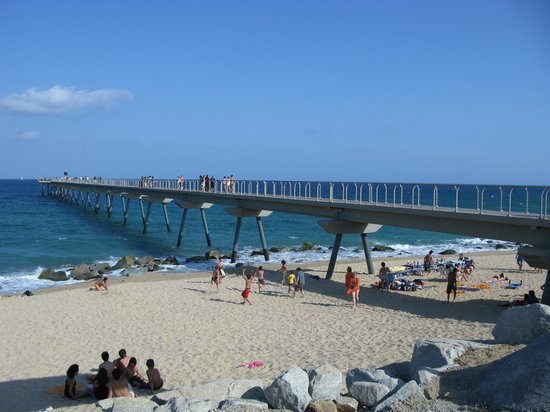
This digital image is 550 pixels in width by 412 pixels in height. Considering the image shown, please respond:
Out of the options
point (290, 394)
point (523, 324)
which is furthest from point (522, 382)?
point (290, 394)

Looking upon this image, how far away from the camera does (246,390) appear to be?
7.02 metres

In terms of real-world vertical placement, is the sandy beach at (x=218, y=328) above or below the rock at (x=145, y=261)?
above

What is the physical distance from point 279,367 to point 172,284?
10.5m

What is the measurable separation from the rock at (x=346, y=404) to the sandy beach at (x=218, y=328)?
2.83 meters

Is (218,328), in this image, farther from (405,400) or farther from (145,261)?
(145,261)

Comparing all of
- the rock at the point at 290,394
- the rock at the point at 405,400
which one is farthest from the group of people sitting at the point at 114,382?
the rock at the point at 405,400

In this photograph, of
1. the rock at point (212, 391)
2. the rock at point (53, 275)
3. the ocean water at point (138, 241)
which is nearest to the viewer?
the rock at point (212, 391)

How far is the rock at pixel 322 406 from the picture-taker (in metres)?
6.26

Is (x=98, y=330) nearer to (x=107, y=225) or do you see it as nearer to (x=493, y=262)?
(x=493, y=262)

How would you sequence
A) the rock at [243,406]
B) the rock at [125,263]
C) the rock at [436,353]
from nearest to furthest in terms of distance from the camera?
1. the rock at [243,406]
2. the rock at [436,353]
3. the rock at [125,263]

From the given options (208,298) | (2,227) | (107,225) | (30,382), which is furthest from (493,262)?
(2,227)

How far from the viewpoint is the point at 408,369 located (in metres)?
7.27

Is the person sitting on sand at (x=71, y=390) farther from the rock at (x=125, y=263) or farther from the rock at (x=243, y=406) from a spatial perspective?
the rock at (x=125, y=263)

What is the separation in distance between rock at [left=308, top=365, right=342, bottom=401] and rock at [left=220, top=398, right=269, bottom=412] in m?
0.62
